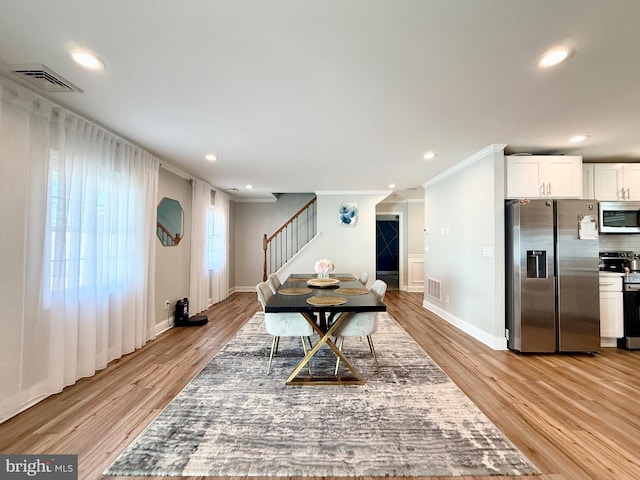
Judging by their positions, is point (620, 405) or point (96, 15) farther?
point (620, 405)

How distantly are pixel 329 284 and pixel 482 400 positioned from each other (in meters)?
1.82

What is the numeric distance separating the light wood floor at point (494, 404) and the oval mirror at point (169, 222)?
1.54m

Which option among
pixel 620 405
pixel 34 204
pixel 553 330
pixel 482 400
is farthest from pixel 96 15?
pixel 553 330

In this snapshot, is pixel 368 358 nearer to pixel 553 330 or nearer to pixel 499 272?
pixel 499 272

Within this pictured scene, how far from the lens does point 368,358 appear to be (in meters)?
2.93

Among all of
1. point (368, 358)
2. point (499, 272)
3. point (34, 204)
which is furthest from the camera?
point (499, 272)

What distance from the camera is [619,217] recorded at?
3480 millimetres

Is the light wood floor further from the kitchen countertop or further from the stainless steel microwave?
the stainless steel microwave

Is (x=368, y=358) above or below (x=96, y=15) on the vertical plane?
below

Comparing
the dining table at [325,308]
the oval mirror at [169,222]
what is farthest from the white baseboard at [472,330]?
the oval mirror at [169,222]

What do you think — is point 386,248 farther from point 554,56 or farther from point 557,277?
point 554,56

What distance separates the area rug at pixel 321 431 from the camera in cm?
150

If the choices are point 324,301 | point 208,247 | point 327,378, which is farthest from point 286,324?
point 208,247

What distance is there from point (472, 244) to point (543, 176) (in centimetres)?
115
